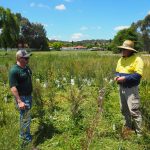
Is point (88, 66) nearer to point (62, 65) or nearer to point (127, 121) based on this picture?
point (62, 65)

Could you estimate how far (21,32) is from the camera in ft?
293

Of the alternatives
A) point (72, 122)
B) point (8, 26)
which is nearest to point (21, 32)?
point (8, 26)

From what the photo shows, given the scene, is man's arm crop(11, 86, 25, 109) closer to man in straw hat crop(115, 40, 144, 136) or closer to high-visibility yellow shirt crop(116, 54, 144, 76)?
man in straw hat crop(115, 40, 144, 136)

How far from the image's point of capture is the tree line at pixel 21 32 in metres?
49.3

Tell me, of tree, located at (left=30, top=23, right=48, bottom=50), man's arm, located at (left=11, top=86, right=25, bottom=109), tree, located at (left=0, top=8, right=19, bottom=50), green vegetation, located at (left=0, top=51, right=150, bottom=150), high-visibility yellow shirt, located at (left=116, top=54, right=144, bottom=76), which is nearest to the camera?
green vegetation, located at (left=0, top=51, right=150, bottom=150)

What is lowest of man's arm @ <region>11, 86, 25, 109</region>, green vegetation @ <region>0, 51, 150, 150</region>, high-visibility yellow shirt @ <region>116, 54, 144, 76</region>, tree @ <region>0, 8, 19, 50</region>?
green vegetation @ <region>0, 51, 150, 150</region>

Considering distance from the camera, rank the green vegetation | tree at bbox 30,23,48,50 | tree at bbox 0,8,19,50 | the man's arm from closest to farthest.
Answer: the green vegetation < the man's arm < tree at bbox 0,8,19,50 < tree at bbox 30,23,48,50

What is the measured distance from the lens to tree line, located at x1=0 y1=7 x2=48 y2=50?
49.3m

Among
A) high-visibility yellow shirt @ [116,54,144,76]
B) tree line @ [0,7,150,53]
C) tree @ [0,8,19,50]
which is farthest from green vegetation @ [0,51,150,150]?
tree @ [0,8,19,50]

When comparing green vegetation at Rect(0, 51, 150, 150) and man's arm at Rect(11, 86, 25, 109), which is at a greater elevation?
man's arm at Rect(11, 86, 25, 109)

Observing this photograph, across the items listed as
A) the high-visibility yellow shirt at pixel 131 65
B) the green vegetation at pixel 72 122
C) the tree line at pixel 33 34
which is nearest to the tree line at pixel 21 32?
the tree line at pixel 33 34

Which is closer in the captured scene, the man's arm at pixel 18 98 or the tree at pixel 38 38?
the man's arm at pixel 18 98

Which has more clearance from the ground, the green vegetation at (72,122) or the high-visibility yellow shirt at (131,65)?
the high-visibility yellow shirt at (131,65)

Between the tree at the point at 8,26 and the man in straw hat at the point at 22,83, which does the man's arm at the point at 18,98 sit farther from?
the tree at the point at 8,26
